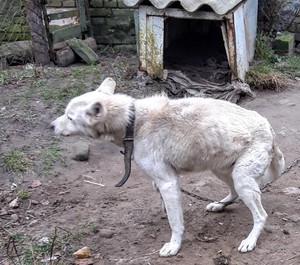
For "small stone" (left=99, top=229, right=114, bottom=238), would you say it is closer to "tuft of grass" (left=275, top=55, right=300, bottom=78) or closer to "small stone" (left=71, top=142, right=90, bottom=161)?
"small stone" (left=71, top=142, right=90, bottom=161)

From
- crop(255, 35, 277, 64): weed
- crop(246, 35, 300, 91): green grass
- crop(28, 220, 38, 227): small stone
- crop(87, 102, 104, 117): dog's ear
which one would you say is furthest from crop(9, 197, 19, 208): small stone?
crop(255, 35, 277, 64): weed

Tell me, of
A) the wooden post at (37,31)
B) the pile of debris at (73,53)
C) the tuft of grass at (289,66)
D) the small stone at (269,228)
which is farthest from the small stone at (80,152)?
the tuft of grass at (289,66)

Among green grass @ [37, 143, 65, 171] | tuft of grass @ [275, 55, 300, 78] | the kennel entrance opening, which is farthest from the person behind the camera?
tuft of grass @ [275, 55, 300, 78]

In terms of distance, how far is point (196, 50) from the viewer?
918 cm

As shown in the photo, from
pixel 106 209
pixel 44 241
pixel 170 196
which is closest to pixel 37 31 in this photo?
pixel 106 209

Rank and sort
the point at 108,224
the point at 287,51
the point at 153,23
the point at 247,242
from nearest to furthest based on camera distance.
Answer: the point at 247,242 < the point at 108,224 < the point at 153,23 < the point at 287,51

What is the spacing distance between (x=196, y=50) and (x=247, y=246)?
5309 millimetres

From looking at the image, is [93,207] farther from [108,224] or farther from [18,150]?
[18,150]

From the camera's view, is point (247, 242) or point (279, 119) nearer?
point (247, 242)

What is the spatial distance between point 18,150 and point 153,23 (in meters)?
2.61

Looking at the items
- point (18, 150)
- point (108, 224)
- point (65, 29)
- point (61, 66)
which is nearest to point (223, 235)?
point (108, 224)

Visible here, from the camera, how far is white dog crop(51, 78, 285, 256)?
4.28 metres

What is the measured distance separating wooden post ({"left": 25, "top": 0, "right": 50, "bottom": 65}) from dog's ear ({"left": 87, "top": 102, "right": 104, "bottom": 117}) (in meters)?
4.57

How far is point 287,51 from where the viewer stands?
30.5 ft
